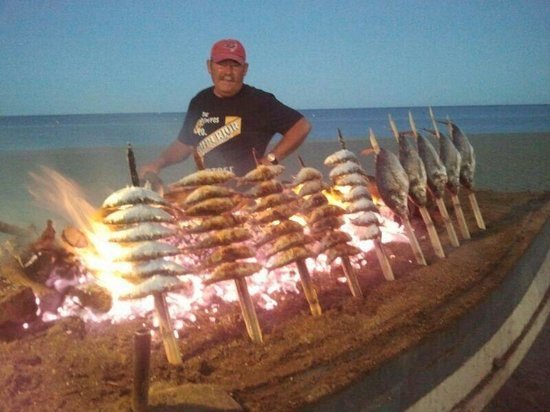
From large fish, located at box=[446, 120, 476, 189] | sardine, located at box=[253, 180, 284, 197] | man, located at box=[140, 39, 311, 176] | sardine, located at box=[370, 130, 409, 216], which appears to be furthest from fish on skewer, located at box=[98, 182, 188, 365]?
large fish, located at box=[446, 120, 476, 189]

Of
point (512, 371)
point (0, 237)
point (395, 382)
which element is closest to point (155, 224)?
point (395, 382)

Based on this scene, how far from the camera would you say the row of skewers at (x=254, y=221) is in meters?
3.56

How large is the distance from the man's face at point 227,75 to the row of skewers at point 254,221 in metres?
2.41

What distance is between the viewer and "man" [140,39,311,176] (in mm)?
7074

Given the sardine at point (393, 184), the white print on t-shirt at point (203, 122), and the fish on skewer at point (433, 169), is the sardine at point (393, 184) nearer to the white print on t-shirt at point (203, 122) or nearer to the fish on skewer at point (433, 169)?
the fish on skewer at point (433, 169)

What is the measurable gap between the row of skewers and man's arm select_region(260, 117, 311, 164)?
63.0 inches

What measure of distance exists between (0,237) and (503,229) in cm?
986

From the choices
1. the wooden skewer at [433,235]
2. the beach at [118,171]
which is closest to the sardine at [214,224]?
the wooden skewer at [433,235]

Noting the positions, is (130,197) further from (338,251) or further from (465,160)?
(465,160)

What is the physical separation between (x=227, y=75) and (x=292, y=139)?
4.36ft

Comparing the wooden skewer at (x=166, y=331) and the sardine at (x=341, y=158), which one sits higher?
the sardine at (x=341, y=158)

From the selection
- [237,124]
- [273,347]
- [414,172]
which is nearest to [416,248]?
[414,172]

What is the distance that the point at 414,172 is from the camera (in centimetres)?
558

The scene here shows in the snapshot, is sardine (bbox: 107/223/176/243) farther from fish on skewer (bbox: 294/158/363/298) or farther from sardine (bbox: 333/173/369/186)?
sardine (bbox: 333/173/369/186)
